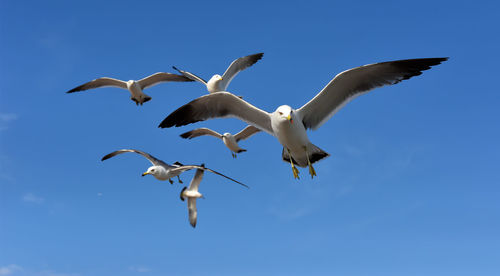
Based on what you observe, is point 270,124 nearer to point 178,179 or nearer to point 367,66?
point 367,66

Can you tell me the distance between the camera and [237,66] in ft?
63.1

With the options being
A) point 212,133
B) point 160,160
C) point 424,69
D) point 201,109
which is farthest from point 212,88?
point 424,69

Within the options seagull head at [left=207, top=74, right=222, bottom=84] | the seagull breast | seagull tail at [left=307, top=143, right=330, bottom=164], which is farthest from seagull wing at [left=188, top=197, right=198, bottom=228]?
the seagull breast

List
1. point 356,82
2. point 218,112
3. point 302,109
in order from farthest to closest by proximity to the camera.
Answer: point 218,112
point 302,109
point 356,82

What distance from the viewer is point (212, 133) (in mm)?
17875

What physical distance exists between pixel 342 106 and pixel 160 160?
793 centimetres

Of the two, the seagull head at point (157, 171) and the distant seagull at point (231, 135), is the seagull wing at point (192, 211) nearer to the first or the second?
the seagull head at point (157, 171)

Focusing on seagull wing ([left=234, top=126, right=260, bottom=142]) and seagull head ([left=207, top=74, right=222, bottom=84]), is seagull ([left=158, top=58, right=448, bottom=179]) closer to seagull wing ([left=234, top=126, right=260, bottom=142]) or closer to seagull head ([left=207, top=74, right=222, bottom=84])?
seagull head ([left=207, top=74, right=222, bottom=84])

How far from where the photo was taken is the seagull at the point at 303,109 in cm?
942

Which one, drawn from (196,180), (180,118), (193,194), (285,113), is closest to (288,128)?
(285,113)

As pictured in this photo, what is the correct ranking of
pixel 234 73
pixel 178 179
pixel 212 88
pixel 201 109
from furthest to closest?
pixel 234 73, pixel 212 88, pixel 178 179, pixel 201 109

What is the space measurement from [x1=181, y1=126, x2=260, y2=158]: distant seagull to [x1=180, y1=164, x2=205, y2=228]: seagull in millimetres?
2033

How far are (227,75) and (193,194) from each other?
5.75 m

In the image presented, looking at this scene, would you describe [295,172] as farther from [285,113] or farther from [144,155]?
[144,155]
